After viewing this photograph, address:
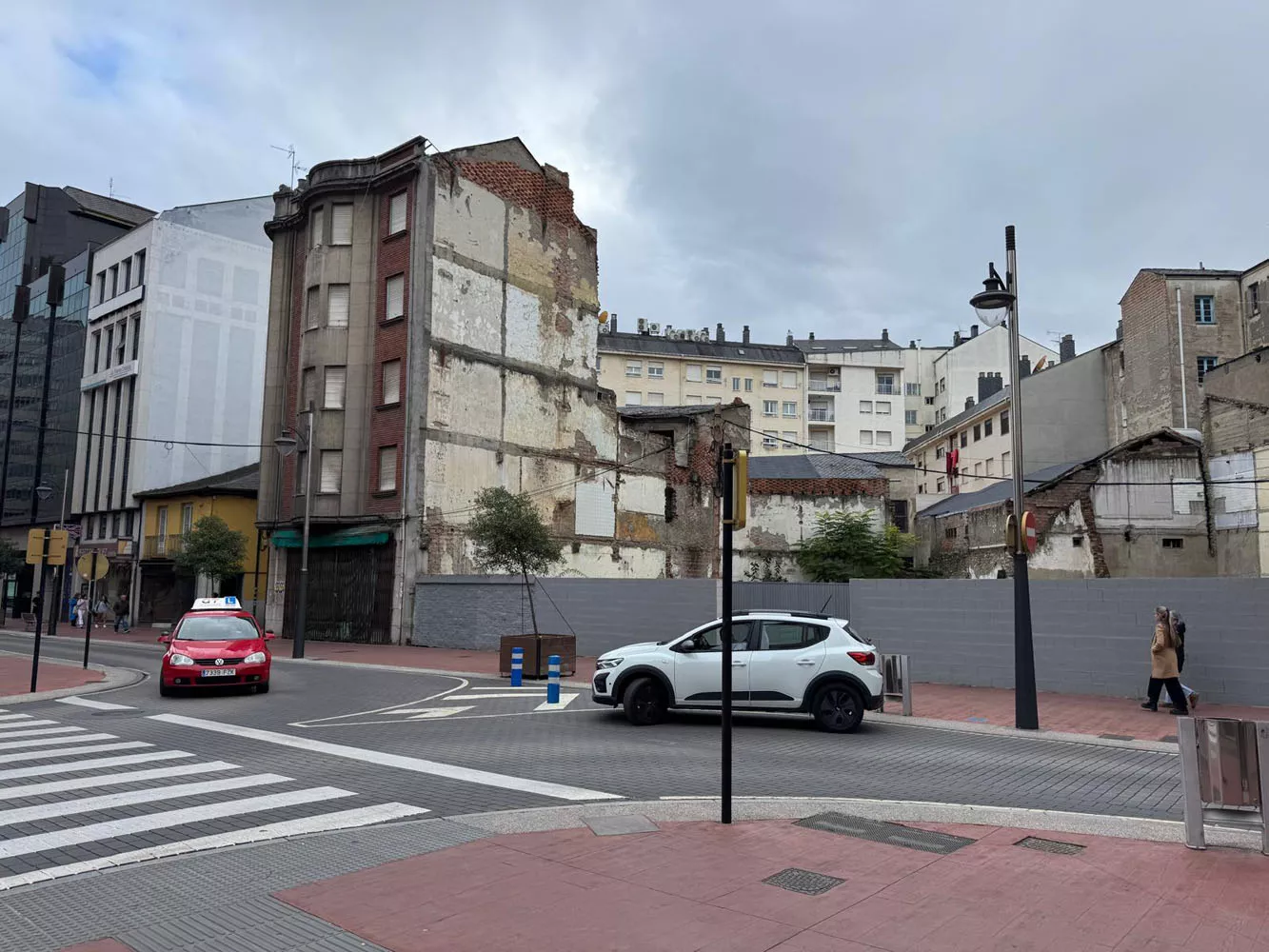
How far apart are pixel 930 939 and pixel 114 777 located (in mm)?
7578

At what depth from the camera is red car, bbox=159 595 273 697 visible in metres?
15.3

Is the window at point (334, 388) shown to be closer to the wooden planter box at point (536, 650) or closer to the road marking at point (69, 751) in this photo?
the wooden planter box at point (536, 650)

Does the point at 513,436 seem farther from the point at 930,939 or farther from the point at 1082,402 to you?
A: the point at 930,939

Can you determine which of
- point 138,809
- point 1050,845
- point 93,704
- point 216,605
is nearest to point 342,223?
point 216,605

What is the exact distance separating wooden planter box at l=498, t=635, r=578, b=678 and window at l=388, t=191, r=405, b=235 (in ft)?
62.6

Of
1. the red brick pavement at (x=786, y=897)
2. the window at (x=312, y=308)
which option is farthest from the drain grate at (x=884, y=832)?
the window at (x=312, y=308)

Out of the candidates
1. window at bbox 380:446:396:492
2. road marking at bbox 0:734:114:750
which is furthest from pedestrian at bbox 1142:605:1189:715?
window at bbox 380:446:396:492

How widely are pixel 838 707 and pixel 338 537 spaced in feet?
80.5

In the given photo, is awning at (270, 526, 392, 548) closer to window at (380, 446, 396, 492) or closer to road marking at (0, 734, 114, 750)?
window at (380, 446, 396, 492)

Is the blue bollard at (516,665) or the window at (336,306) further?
the window at (336,306)

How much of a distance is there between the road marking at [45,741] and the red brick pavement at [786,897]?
288 inches

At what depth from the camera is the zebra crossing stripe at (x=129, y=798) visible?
290 inches

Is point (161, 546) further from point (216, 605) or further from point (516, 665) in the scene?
point (516, 665)

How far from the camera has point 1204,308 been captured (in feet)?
130
